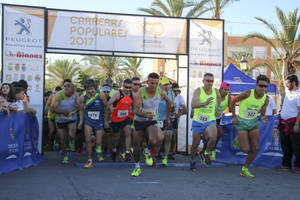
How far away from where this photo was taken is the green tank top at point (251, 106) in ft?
26.5

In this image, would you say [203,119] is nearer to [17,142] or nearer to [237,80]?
[17,142]

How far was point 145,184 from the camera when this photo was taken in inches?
270

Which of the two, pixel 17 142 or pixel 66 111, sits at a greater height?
pixel 66 111

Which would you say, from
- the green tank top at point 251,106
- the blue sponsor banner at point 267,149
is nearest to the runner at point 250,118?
the green tank top at point 251,106

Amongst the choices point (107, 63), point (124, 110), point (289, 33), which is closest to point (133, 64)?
point (107, 63)

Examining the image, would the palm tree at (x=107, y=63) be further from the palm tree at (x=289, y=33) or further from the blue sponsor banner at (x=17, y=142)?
the blue sponsor banner at (x=17, y=142)

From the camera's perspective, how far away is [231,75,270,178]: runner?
26.2 ft

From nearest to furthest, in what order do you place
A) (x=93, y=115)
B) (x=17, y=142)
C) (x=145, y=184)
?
(x=145, y=184) < (x=17, y=142) < (x=93, y=115)

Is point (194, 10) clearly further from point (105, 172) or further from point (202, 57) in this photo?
point (105, 172)

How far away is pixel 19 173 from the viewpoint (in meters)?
8.04

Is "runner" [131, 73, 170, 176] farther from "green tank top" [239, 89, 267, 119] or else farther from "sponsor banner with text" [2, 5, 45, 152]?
"sponsor banner with text" [2, 5, 45, 152]

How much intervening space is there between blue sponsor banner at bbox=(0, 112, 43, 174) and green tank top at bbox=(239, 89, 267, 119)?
466cm

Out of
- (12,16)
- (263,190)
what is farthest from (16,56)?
(263,190)

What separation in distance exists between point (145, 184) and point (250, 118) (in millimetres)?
2575
